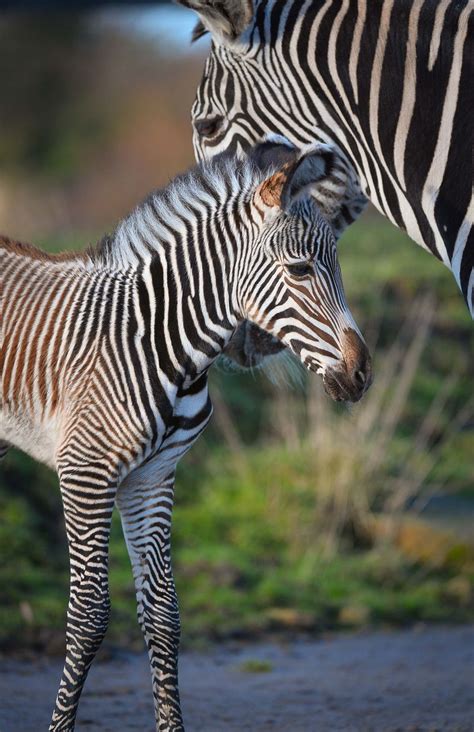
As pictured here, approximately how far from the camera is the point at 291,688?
7047mm

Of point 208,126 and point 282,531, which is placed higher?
point 208,126

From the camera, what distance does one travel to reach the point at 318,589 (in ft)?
29.6

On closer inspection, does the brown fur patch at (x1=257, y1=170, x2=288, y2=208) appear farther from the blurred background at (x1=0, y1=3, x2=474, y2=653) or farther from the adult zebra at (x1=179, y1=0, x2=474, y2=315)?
the blurred background at (x1=0, y1=3, x2=474, y2=653)

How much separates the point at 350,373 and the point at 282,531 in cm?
541

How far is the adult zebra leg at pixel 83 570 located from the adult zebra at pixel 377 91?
1783 mm

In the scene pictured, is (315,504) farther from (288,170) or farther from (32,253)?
(288,170)

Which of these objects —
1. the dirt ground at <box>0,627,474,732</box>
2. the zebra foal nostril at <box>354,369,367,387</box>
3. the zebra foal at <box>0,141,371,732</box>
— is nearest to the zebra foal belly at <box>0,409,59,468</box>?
the zebra foal at <box>0,141,371,732</box>

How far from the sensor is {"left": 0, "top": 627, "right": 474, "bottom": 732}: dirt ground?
6320 mm

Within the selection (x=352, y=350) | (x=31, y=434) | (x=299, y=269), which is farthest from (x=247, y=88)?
(x=31, y=434)

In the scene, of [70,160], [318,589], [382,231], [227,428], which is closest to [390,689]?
[318,589]

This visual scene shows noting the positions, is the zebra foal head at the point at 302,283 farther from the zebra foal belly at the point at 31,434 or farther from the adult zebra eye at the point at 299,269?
the zebra foal belly at the point at 31,434

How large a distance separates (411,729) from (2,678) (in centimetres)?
244

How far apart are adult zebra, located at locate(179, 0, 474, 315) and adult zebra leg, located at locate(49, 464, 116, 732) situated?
1.78 m

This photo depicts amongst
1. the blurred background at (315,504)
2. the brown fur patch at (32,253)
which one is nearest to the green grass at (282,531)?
the blurred background at (315,504)
